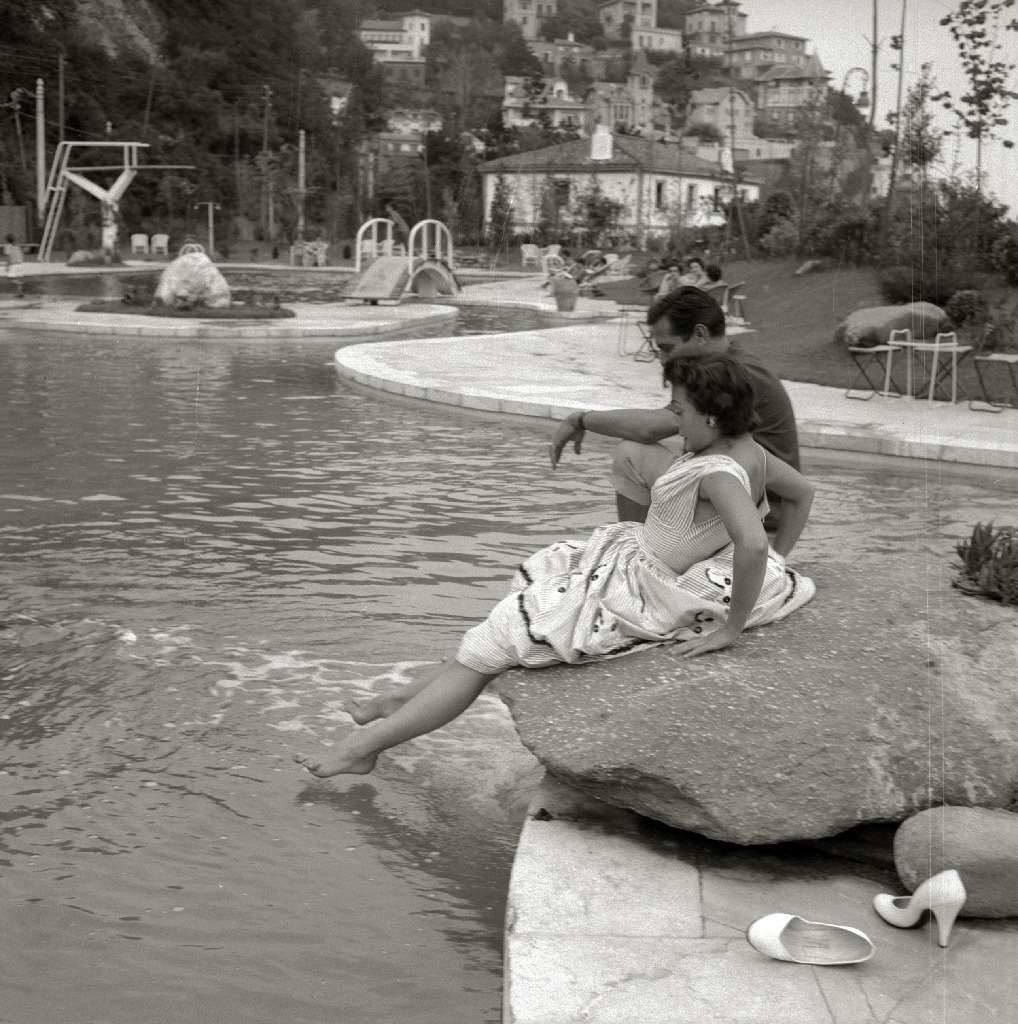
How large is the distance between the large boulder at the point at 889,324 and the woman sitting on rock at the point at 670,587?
14.3 meters

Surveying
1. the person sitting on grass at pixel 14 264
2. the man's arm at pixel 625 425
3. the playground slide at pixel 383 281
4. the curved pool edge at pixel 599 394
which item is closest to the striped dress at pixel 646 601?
the man's arm at pixel 625 425

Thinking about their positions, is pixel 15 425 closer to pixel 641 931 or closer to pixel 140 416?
pixel 140 416

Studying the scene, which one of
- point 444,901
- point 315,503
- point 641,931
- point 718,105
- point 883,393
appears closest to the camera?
point 641,931

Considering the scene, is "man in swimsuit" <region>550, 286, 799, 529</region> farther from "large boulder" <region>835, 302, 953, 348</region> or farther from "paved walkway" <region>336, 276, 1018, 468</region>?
"large boulder" <region>835, 302, 953, 348</region>

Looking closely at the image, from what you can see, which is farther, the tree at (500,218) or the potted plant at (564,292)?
the tree at (500,218)

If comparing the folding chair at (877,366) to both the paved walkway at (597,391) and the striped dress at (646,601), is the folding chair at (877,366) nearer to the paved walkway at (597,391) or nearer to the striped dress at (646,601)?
the paved walkway at (597,391)

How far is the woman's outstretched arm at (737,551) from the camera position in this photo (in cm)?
433

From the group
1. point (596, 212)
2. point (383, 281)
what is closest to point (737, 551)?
point (383, 281)

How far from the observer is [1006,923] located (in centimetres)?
394

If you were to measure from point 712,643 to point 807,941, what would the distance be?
1.06m

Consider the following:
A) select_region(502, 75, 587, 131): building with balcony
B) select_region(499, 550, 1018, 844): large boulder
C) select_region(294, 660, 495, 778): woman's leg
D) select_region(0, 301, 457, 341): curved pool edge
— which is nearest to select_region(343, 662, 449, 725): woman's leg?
select_region(294, 660, 495, 778): woman's leg

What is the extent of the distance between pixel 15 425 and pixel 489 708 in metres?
8.39

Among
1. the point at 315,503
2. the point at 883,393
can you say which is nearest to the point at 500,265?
the point at 883,393

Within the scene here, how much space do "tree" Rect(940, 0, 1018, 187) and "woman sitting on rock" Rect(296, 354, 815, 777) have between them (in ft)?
68.3
